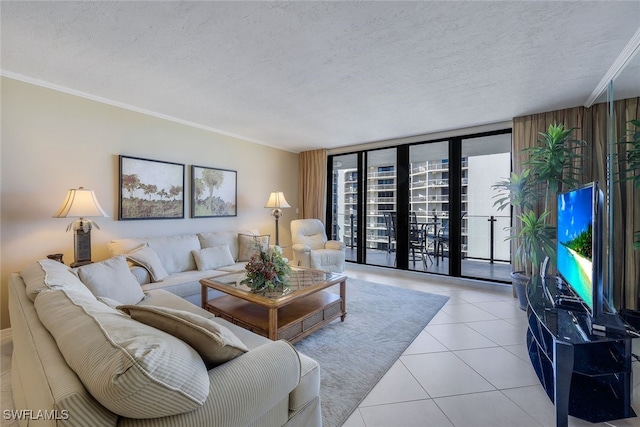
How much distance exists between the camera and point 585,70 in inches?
93.5

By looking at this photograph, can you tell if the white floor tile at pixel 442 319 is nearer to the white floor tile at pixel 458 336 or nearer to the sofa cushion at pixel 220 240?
the white floor tile at pixel 458 336

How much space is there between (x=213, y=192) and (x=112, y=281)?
7.28 feet

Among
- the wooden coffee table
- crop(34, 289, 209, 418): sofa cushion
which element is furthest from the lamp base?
crop(34, 289, 209, 418): sofa cushion

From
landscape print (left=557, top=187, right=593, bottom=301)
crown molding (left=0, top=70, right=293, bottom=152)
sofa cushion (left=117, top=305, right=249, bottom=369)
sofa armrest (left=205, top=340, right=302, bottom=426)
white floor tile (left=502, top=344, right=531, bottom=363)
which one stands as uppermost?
crown molding (left=0, top=70, right=293, bottom=152)

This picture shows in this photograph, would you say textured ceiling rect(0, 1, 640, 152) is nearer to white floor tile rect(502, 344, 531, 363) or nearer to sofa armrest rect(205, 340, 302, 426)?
sofa armrest rect(205, 340, 302, 426)

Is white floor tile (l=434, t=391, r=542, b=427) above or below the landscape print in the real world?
below

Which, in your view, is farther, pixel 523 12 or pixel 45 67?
pixel 45 67

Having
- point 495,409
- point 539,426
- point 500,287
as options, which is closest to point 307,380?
point 495,409

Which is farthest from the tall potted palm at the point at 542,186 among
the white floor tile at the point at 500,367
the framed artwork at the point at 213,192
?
the framed artwork at the point at 213,192

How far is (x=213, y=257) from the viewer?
336 centimetres

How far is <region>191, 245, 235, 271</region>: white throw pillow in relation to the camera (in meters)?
3.25

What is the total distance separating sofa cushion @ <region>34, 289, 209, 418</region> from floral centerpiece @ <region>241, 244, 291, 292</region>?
4.52ft

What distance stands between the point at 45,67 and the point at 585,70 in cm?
464

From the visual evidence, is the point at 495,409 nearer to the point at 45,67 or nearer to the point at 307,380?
the point at 307,380
